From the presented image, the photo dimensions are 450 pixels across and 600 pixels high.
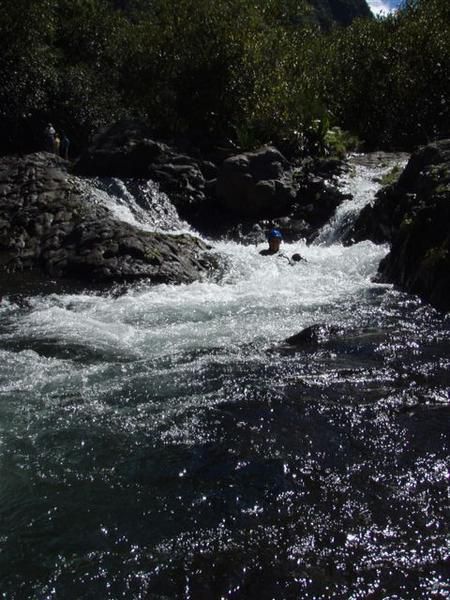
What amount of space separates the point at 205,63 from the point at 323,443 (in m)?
20.8

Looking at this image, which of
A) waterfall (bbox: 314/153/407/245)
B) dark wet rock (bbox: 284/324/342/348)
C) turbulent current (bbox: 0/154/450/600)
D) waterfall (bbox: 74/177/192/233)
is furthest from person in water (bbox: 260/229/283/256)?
dark wet rock (bbox: 284/324/342/348)

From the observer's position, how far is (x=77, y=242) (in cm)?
1511

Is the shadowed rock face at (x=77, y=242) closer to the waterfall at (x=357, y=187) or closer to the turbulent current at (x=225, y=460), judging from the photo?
the turbulent current at (x=225, y=460)

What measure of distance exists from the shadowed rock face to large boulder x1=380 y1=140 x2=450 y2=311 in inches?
168

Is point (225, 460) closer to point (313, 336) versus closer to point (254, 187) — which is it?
point (313, 336)

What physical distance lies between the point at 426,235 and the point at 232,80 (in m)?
13.9

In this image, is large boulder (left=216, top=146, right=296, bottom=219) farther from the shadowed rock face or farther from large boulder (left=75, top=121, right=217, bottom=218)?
the shadowed rock face

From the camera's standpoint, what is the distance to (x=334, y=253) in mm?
16812

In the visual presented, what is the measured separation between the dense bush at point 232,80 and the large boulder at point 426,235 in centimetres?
872

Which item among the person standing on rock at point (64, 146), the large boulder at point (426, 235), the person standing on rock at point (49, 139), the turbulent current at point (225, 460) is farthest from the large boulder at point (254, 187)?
the turbulent current at point (225, 460)

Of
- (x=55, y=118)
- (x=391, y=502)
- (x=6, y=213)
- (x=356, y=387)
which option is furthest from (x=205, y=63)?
(x=391, y=502)

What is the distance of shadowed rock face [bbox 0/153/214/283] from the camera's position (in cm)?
1412

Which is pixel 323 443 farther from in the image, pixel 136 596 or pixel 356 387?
pixel 136 596

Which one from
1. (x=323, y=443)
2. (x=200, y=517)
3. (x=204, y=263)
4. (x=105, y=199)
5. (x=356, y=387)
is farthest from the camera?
(x=105, y=199)
